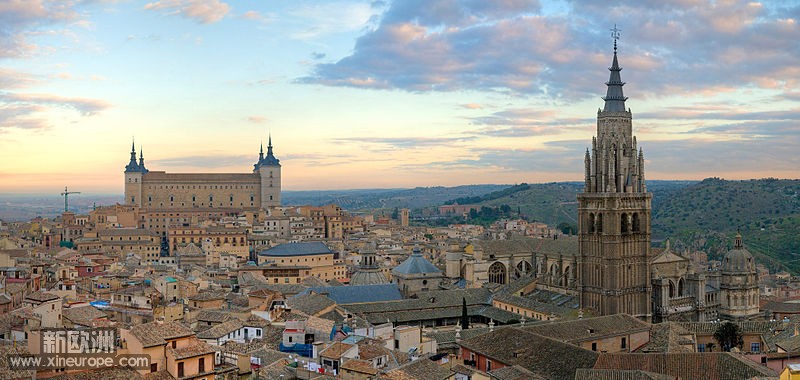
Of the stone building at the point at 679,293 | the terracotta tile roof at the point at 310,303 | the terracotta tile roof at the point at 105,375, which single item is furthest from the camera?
the stone building at the point at 679,293

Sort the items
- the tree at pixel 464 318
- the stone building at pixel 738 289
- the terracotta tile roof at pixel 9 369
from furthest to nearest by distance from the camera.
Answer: the stone building at pixel 738 289, the tree at pixel 464 318, the terracotta tile roof at pixel 9 369

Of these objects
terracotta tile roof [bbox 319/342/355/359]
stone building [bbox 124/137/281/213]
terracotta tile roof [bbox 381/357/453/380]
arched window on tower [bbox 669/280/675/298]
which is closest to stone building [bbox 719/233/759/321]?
arched window on tower [bbox 669/280/675/298]

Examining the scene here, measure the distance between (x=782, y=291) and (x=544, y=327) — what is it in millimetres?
49498

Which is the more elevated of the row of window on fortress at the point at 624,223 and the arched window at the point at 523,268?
the row of window on fortress at the point at 624,223

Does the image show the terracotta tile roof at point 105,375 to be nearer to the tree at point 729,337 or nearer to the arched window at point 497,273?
the tree at point 729,337

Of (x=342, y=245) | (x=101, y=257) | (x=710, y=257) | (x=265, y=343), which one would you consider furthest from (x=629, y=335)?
(x=710, y=257)

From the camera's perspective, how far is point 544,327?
38.2 meters

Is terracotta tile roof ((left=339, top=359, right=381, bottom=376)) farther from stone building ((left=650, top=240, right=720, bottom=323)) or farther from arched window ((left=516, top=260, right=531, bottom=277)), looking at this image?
arched window ((left=516, top=260, right=531, bottom=277))

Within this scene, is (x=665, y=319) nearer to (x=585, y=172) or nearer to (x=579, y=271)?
(x=579, y=271)

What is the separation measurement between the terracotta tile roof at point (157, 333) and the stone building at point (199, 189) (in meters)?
116

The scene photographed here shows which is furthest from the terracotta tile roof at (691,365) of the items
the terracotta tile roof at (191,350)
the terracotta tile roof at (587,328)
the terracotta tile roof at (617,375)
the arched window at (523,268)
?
the arched window at (523,268)

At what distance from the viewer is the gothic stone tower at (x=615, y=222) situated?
180 feet

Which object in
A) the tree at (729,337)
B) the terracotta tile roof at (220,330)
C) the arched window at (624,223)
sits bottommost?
the tree at (729,337)

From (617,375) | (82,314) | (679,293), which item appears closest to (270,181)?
(679,293)
